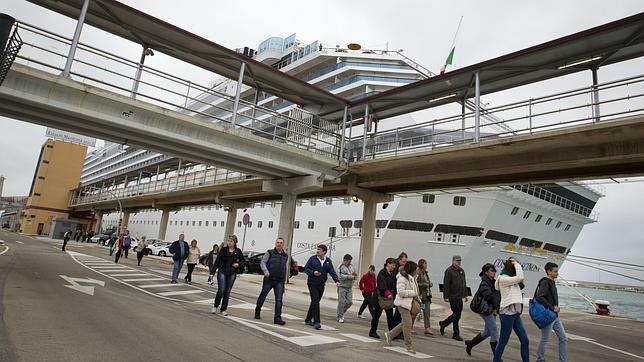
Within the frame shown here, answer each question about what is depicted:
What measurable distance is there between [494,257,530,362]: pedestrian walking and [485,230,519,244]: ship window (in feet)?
54.6

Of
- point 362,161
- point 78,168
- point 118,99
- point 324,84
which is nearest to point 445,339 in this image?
point 362,161

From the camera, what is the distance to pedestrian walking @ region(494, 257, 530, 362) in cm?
568

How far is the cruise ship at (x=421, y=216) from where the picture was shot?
21.2m

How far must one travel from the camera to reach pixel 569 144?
37.6 feet

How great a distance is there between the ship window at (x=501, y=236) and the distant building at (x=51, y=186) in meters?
65.1

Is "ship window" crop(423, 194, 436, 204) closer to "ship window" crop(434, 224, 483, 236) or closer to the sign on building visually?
"ship window" crop(434, 224, 483, 236)

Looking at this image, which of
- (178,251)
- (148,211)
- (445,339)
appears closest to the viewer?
(445,339)

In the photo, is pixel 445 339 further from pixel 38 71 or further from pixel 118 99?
pixel 38 71

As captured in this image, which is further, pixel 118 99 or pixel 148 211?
pixel 148 211

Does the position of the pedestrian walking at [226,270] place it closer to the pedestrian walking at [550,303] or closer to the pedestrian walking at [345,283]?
the pedestrian walking at [345,283]

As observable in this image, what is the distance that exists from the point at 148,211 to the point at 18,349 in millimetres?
60061

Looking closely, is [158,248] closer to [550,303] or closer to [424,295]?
[424,295]

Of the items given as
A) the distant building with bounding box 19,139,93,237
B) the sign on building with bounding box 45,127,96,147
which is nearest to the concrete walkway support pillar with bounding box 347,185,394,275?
the sign on building with bounding box 45,127,96,147

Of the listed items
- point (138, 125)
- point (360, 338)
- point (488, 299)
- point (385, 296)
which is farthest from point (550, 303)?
point (138, 125)
